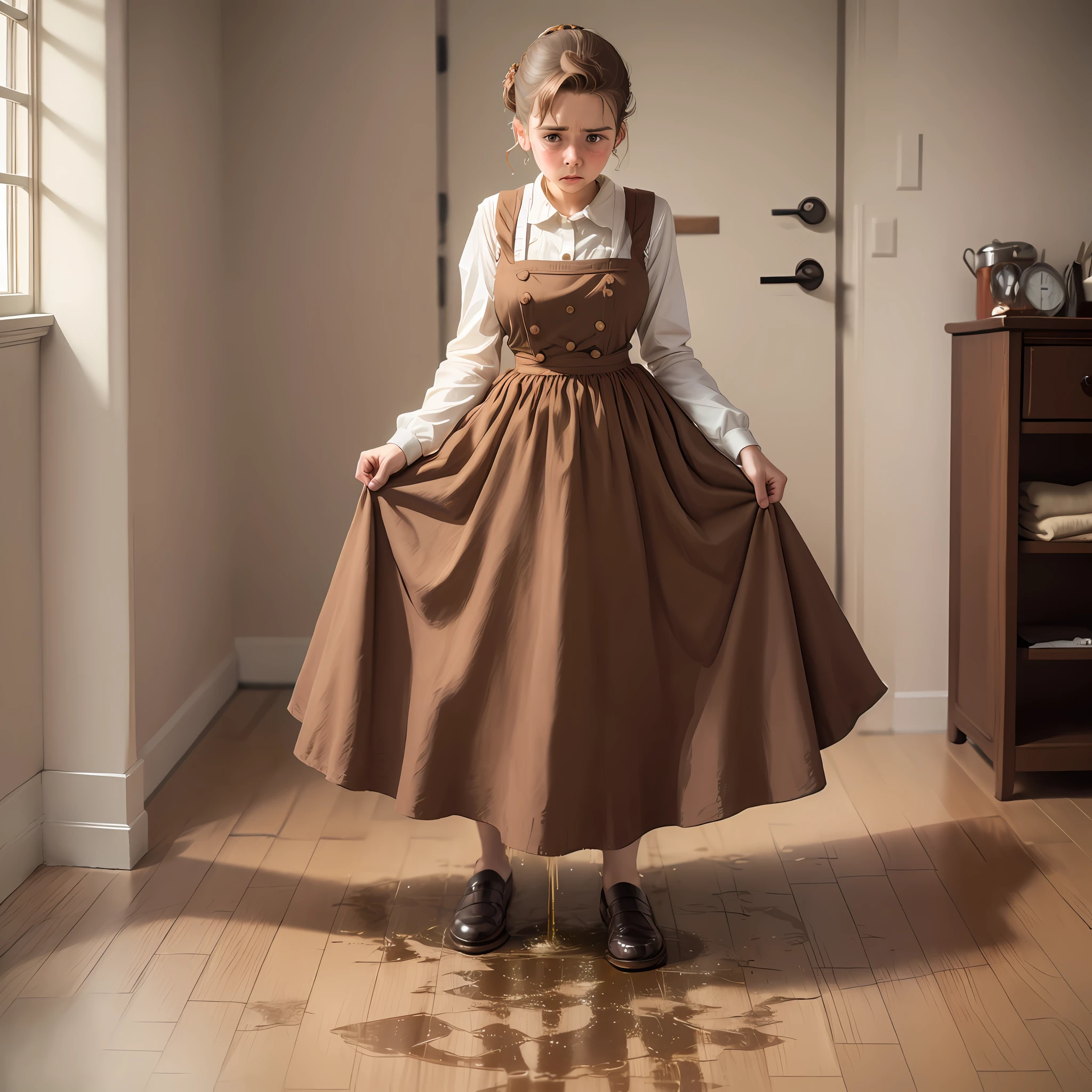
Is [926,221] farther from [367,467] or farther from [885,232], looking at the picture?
[367,467]

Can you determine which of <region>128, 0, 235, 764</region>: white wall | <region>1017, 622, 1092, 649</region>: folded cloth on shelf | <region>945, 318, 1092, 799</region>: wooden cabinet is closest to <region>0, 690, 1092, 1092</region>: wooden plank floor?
<region>945, 318, 1092, 799</region>: wooden cabinet

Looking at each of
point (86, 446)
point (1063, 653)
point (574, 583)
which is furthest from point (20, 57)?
point (1063, 653)

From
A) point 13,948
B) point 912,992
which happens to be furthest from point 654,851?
point 13,948

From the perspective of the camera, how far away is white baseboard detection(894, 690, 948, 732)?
2.93m

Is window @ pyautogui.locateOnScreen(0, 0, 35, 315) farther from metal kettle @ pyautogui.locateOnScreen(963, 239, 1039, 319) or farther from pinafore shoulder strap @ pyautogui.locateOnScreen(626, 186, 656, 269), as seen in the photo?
metal kettle @ pyautogui.locateOnScreen(963, 239, 1039, 319)

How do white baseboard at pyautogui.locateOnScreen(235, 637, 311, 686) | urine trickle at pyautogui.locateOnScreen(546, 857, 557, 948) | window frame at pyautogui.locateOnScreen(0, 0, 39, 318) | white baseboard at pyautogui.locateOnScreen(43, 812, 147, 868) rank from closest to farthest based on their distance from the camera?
1. urine trickle at pyautogui.locateOnScreen(546, 857, 557, 948)
2. window frame at pyautogui.locateOnScreen(0, 0, 39, 318)
3. white baseboard at pyautogui.locateOnScreen(43, 812, 147, 868)
4. white baseboard at pyautogui.locateOnScreen(235, 637, 311, 686)

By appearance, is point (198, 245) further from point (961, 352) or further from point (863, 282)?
point (961, 352)

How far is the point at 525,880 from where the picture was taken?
2.10 m

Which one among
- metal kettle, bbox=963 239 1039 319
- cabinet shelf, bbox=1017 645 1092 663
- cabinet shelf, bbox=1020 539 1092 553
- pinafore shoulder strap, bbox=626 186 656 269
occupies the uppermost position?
metal kettle, bbox=963 239 1039 319

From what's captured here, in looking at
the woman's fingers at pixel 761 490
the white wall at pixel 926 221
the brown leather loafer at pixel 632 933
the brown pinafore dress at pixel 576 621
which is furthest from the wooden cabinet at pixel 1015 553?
the brown leather loafer at pixel 632 933

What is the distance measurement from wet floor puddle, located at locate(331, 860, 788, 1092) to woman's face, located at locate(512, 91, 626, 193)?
4.01 feet

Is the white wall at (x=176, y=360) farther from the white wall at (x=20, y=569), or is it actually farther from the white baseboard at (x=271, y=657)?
the white wall at (x=20, y=569)

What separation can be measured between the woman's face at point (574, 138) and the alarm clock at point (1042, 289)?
4.33 ft

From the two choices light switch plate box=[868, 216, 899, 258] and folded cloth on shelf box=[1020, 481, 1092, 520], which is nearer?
folded cloth on shelf box=[1020, 481, 1092, 520]
